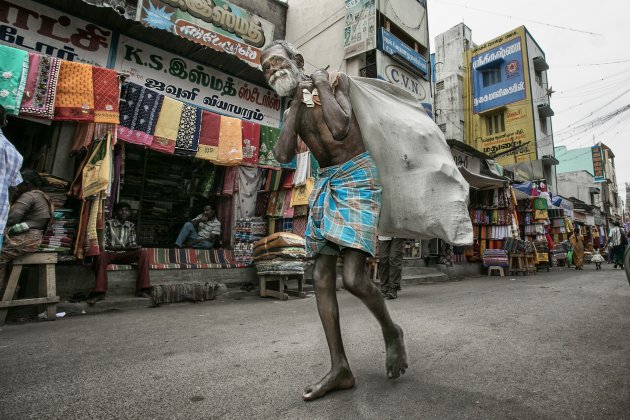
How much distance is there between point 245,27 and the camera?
27.0 ft

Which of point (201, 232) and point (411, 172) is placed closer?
point (411, 172)

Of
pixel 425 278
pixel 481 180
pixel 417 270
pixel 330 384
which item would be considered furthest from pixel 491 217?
pixel 330 384

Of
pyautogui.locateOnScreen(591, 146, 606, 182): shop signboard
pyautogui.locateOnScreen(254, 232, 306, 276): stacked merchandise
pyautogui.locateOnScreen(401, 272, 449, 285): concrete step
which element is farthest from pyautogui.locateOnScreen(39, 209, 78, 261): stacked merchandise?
pyautogui.locateOnScreen(591, 146, 606, 182): shop signboard

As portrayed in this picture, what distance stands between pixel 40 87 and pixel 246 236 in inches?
156

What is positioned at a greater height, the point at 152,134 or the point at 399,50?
the point at 399,50

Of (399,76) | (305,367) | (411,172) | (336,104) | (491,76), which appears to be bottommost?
(305,367)

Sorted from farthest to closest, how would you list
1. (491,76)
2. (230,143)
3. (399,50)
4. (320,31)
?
(491,76) < (320,31) < (399,50) < (230,143)

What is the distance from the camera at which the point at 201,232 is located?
6.89 meters

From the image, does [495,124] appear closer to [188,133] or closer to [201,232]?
[201,232]

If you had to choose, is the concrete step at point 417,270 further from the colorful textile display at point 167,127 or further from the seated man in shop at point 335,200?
the seated man in shop at point 335,200

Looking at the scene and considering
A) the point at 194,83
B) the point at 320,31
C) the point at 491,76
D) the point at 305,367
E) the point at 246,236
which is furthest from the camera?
the point at 491,76

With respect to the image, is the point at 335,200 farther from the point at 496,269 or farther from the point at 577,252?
the point at 577,252

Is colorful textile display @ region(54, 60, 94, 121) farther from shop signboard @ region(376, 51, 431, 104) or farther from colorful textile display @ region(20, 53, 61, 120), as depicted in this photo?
shop signboard @ region(376, 51, 431, 104)

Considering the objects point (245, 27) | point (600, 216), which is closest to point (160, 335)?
point (245, 27)
